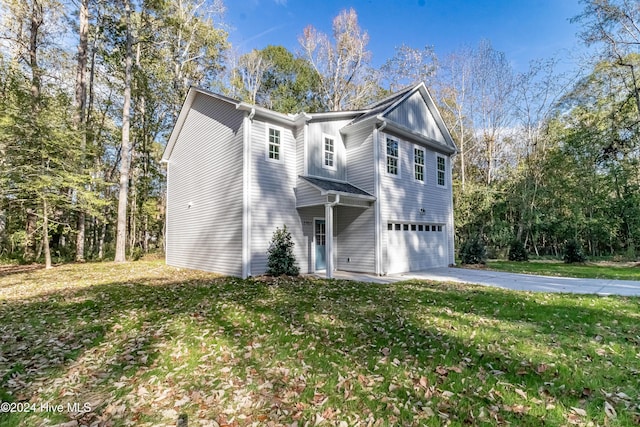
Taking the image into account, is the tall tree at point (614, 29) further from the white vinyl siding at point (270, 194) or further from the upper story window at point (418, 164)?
the white vinyl siding at point (270, 194)

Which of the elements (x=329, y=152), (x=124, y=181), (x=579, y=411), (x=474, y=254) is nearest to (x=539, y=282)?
(x=474, y=254)

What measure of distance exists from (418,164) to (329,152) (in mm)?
4244

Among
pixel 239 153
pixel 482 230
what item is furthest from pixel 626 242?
pixel 239 153

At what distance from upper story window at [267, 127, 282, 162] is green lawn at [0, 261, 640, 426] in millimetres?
5462

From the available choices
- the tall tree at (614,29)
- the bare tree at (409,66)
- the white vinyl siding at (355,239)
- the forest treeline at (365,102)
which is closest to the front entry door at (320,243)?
the white vinyl siding at (355,239)

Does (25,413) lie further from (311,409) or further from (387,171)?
(387,171)

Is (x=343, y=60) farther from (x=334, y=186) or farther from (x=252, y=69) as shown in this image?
(x=334, y=186)

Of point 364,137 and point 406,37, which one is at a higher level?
point 406,37

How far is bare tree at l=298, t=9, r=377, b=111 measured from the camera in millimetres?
22875

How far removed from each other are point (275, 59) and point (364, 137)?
18955 mm

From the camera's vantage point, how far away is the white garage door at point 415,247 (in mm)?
11906

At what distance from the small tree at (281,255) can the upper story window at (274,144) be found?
254cm

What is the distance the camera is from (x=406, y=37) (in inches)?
857

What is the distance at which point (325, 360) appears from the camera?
3.98 meters
